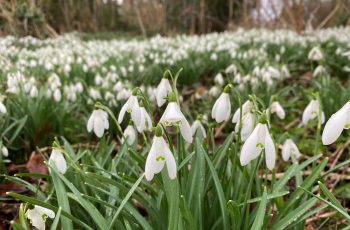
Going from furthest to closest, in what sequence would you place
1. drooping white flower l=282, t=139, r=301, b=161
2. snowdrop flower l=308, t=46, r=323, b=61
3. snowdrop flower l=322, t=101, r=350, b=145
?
snowdrop flower l=308, t=46, r=323, b=61, drooping white flower l=282, t=139, r=301, b=161, snowdrop flower l=322, t=101, r=350, b=145

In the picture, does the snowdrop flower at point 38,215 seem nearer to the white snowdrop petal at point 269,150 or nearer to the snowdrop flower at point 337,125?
the white snowdrop petal at point 269,150

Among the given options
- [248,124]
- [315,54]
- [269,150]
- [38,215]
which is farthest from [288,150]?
[315,54]

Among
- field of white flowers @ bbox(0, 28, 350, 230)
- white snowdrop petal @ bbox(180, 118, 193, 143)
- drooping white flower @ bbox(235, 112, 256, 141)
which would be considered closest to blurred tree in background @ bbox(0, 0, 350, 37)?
field of white flowers @ bbox(0, 28, 350, 230)

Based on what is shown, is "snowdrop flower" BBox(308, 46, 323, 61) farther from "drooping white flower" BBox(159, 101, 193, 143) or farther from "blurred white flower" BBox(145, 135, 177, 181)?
"blurred white flower" BBox(145, 135, 177, 181)

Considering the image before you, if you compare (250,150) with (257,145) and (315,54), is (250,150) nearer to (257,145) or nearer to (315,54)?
(257,145)

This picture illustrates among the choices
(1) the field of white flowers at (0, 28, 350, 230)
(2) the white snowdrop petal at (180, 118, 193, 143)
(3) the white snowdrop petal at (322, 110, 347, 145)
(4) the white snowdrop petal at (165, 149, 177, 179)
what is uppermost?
(3) the white snowdrop petal at (322, 110, 347, 145)

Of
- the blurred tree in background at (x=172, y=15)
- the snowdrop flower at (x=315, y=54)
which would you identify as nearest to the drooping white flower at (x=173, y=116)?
the snowdrop flower at (x=315, y=54)

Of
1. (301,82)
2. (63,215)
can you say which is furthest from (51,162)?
(301,82)

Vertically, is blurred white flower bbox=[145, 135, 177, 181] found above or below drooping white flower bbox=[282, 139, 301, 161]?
above
